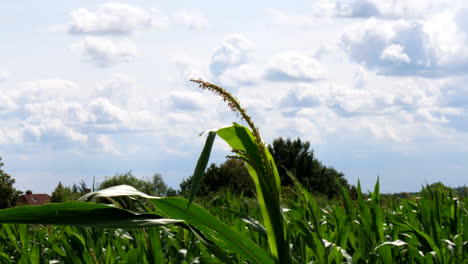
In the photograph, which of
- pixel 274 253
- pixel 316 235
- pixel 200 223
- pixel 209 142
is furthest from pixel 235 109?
Result: pixel 316 235

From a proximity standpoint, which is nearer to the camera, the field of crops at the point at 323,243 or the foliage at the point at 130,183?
the field of crops at the point at 323,243

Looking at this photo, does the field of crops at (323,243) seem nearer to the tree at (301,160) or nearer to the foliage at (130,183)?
the foliage at (130,183)

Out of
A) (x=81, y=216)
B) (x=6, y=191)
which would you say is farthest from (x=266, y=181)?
(x=6, y=191)

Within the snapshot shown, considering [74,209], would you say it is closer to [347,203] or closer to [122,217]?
[122,217]

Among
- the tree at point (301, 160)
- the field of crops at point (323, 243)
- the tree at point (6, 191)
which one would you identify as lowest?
the field of crops at point (323, 243)

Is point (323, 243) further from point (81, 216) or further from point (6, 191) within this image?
point (6, 191)

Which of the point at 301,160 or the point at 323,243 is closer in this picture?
the point at 323,243

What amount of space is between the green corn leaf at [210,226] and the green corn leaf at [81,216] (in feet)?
0.68

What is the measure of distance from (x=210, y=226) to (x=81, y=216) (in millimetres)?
393

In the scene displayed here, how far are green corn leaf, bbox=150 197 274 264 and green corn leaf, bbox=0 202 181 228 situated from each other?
0.21 meters

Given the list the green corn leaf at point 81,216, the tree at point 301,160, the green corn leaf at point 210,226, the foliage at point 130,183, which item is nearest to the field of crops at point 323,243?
the green corn leaf at point 210,226

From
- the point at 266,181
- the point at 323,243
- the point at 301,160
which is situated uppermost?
the point at 301,160

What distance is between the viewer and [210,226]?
1.63 metres

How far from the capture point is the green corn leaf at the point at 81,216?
1.31 m
